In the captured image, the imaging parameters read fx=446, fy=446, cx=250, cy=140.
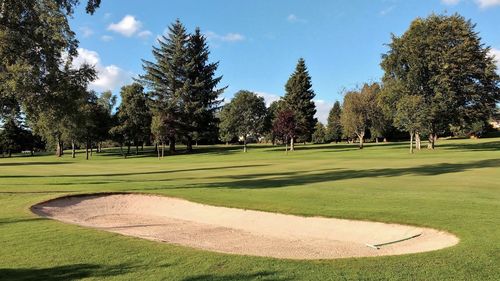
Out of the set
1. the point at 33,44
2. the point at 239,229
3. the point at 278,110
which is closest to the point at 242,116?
the point at 278,110

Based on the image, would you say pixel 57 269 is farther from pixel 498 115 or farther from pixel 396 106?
pixel 498 115

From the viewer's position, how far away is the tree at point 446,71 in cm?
5444

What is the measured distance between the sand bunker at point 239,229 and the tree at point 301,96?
61.8m

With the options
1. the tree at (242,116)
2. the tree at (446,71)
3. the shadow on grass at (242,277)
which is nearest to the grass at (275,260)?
the shadow on grass at (242,277)

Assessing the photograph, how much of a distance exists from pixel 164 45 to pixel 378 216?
75.2m

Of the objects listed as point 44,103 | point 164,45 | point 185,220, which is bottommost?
point 185,220

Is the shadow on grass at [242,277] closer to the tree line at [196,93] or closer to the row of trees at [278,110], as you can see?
the tree line at [196,93]

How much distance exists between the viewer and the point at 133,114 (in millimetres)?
79125

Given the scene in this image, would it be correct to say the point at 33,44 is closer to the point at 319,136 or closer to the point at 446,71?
the point at 446,71

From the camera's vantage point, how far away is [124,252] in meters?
8.68

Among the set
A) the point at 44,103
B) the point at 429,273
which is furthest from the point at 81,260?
the point at 44,103

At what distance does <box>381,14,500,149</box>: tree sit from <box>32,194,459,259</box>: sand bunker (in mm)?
45155

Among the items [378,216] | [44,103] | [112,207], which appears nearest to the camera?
[378,216]

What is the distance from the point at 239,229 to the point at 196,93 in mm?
69350
